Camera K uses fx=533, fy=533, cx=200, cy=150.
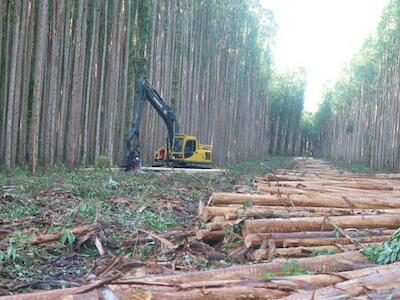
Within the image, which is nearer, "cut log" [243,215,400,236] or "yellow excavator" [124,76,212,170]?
"cut log" [243,215,400,236]

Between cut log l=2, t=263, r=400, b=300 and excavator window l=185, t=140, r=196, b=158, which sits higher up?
excavator window l=185, t=140, r=196, b=158

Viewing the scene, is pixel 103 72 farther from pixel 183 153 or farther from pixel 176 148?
pixel 183 153

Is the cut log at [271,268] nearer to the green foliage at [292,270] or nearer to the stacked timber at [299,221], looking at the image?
the green foliage at [292,270]

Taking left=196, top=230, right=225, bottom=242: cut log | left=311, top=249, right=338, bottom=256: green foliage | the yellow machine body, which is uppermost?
the yellow machine body

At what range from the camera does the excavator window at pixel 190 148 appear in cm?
1878

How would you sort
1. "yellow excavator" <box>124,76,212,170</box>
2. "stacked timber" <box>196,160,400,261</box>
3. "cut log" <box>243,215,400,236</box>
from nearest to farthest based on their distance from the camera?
1. "stacked timber" <box>196,160,400,261</box>
2. "cut log" <box>243,215,400,236</box>
3. "yellow excavator" <box>124,76,212,170</box>

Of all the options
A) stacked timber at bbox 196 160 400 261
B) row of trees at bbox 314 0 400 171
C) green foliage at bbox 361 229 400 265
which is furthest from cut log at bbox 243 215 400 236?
row of trees at bbox 314 0 400 171

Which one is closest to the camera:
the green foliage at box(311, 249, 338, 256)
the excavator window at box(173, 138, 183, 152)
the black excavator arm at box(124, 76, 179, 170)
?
the green foliage at box(311, 249, 338, 256)

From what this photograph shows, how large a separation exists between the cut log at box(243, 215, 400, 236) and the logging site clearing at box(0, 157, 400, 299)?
0.01 metres

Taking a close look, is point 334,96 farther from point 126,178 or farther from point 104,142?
point 126,178

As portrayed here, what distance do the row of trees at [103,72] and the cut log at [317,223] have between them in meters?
10.3

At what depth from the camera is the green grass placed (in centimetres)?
538

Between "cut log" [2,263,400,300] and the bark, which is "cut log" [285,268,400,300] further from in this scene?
the bark

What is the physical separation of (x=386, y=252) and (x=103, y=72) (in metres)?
16.2
